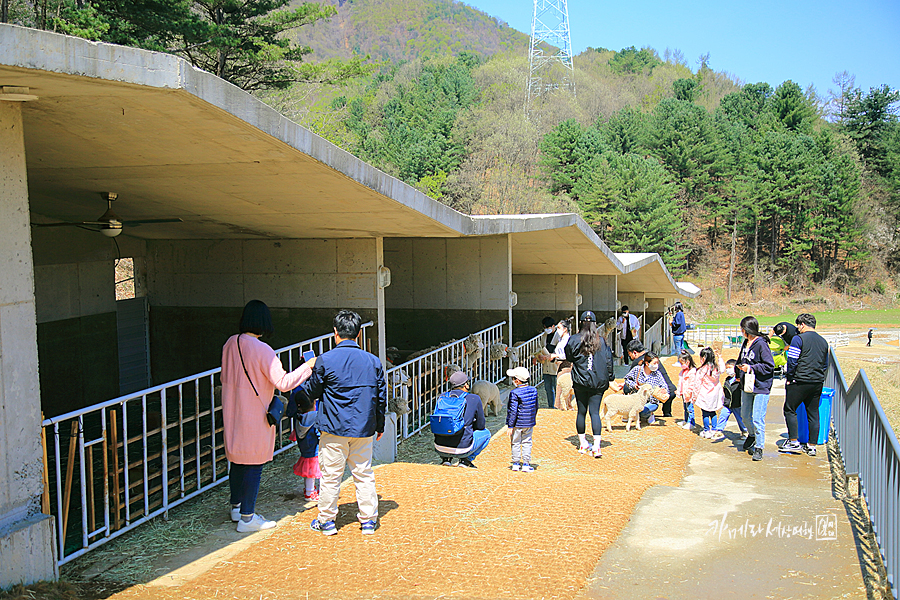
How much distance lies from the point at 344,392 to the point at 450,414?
2351 millimetres

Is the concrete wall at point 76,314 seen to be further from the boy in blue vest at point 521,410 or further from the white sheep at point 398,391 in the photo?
the boy in blue vest at point 521,410

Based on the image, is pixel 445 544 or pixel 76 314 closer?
pixel 445 544

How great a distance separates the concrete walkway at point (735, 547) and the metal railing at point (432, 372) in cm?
337

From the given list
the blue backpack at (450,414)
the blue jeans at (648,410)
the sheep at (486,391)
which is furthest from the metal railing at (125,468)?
the blue jeans at (648,410)

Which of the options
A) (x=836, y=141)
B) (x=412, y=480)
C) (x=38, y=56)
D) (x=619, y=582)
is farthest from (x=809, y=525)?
(x=836, y=141)

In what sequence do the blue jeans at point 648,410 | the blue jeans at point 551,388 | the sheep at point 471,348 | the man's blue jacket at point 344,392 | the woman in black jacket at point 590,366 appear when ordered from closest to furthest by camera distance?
the man's blue jacket at point 344,392, the woman in black jacket at point 590,366, the blue jeans at point 648,410, the sheep at point 471,348, the blue jeans at point 551,388

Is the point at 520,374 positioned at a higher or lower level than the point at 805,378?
higher

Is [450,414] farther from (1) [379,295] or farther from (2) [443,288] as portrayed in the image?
(2) [443,288]

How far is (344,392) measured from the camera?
186 inches

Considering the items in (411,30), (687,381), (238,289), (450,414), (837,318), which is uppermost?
(411,30)

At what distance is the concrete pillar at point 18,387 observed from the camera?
154 inches

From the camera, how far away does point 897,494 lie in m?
4.11

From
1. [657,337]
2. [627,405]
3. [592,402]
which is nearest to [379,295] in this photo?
[592,402]

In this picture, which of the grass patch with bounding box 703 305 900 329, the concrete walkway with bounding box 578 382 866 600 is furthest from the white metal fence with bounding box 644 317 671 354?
the grass patch with bounding box 703 305 900 329
